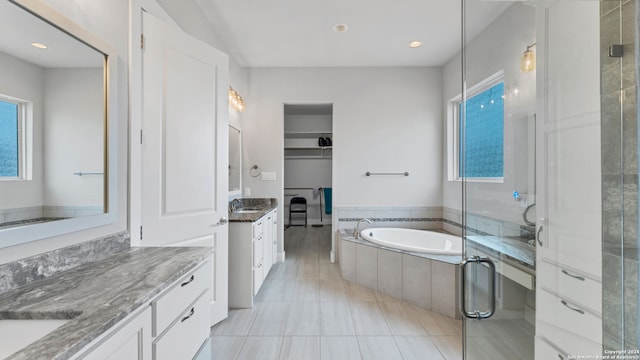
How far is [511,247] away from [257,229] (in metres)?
2.05

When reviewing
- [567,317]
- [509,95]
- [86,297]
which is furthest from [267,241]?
[509,95]

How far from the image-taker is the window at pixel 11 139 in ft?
2.69

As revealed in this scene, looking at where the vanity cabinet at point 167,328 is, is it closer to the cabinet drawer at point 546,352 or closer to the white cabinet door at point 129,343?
the white cabinet door at point 129,343

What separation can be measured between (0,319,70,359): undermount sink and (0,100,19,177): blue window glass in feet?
1.52

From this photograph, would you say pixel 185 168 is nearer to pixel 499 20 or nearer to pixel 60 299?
pixel 60 299

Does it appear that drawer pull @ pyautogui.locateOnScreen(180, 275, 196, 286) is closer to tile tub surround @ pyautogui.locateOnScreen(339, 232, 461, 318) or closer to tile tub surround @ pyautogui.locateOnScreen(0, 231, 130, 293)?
tile tub surround @ pyautogui.locateOnScreen(0, 231, 130, 293)

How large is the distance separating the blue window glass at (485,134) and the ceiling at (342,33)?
1.87ft

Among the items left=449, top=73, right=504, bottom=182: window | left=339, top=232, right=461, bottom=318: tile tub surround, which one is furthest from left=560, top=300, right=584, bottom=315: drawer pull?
left=339, top=232, right=461, bottom=318: tile tub surround

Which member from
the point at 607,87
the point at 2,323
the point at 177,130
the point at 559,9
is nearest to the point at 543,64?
the point at 559,9

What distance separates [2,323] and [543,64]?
2.47 meters

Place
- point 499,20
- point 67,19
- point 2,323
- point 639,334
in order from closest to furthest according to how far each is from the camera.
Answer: point 2,323
point 639,334
point 67,19
point 499,20

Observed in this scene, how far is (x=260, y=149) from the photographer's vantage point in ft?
12.0

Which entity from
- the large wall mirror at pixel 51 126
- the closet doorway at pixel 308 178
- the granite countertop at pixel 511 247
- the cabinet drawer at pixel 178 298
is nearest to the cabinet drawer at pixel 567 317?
the granite countertop at pixel 511 247

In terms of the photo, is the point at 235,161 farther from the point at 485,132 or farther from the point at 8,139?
the point at 485,132
